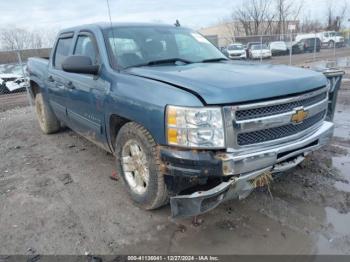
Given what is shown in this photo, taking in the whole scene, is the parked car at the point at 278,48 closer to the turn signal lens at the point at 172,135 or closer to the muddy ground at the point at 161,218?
the muddy ground at the point at 161,218

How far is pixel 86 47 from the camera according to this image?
14.6ft

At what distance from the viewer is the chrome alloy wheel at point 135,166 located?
3.46 metres

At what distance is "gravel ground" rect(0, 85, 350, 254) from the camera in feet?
10.0

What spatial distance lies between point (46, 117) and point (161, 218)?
3.96m

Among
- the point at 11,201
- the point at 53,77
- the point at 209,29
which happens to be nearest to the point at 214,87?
the point at 11,201

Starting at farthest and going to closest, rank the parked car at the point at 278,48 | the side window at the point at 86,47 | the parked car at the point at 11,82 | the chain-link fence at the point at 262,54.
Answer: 1. the parked car at the point at 278,48
2. the parked car at the point at 11,82
3. the chain-link fence at the point at 262,54
4. the side window at the point at 86,47

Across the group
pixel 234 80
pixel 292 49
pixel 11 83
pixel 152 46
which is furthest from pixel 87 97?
pixel 292 49

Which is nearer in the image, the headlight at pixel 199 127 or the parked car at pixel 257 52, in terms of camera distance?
the headlight at pixel 199 127

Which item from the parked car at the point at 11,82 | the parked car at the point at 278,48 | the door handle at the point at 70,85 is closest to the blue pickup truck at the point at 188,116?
the door handle at the point at 70,85

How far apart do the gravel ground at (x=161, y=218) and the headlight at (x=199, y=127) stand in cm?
94

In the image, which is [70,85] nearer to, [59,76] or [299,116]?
[59,76]

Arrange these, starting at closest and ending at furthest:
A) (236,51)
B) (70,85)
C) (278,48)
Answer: (70,85), (236,51), (278,48)

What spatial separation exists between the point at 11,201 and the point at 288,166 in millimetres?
3075

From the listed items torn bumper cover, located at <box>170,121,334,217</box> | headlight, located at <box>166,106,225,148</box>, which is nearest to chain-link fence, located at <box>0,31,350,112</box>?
torn bumper cover, located at <box>170,121,334,217</box>
